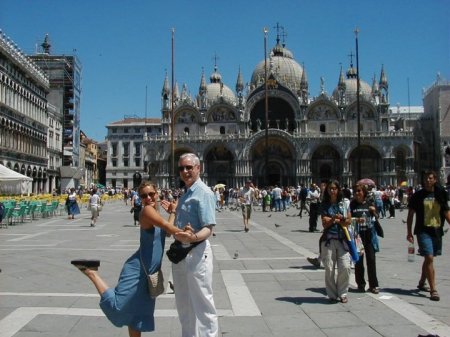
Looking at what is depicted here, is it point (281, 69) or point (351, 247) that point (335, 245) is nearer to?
point (351, 247)

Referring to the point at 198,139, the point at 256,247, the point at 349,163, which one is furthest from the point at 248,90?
the point at 256,247

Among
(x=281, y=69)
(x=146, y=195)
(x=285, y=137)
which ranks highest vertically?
(x=281, y=69)

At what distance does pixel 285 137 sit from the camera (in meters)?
61.9

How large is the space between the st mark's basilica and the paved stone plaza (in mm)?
48959

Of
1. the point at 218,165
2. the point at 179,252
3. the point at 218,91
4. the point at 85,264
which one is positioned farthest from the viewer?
the point at 218,91

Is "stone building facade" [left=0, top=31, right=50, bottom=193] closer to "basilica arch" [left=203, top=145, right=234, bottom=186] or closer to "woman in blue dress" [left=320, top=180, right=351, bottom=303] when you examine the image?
"basilica arch" [left=203, top=145, right=234, bottom=186]

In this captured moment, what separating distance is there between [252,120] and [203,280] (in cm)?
6106

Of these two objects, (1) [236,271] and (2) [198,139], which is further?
(2) [198,139]

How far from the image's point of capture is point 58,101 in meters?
65.1

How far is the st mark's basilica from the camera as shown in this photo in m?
61.2

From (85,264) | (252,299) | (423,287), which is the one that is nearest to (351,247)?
(423,287)

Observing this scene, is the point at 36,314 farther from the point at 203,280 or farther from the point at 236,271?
the point at 236,271

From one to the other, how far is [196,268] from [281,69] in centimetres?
6935

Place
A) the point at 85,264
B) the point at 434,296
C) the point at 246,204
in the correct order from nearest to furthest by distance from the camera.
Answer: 1. the point at 85,264
2. the point at 434,296
3. the point at 246,204
